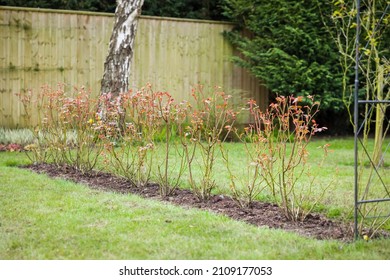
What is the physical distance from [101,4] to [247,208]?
10114 millimetres

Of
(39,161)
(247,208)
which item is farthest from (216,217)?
(39,161)

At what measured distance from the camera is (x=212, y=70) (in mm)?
12781

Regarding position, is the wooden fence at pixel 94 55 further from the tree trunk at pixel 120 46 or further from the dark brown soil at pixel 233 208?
the dark brown soil at pixel 233 208

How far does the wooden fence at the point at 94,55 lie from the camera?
427 inches

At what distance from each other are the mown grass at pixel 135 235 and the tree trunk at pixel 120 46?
4.50 metres

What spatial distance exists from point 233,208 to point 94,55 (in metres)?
7.18

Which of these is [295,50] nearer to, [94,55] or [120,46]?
[120,46]

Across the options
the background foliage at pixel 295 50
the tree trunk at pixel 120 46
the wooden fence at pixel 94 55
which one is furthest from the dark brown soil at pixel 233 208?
the background foliage at pixel 295 50

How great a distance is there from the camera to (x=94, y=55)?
11531 mm

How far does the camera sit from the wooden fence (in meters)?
10.8

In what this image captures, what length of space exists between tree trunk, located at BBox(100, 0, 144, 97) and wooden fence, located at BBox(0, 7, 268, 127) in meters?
1.80

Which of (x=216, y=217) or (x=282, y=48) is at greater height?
(x=282, y=48)

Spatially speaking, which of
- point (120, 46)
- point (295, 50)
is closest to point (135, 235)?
point (120, 46)
